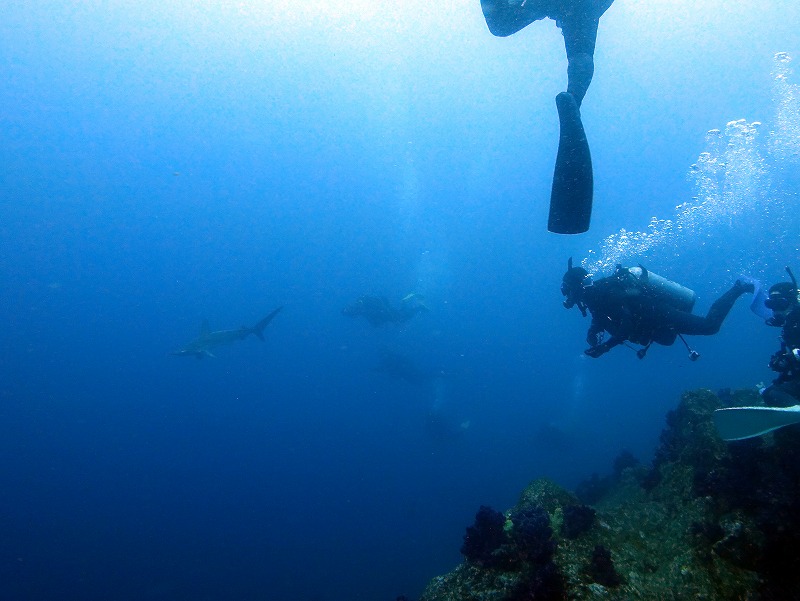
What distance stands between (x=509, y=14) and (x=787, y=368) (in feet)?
20.2

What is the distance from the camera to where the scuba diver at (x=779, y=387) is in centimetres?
443

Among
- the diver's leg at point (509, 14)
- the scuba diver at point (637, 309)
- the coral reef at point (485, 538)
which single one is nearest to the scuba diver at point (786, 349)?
the scuba diver at point (637, 309)

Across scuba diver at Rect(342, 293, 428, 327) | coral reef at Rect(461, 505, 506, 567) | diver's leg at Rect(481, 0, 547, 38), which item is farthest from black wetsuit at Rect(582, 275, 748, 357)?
scuba diver at Rect(342, 293, 428, 327)

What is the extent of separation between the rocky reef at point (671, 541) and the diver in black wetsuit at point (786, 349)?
53cm

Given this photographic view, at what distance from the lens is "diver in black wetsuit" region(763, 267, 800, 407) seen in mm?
5454

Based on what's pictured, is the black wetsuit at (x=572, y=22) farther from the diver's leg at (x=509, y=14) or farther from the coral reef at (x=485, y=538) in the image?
the coral reef at (x=485, y=538)

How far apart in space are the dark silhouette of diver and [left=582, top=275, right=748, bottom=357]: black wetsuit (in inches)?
151

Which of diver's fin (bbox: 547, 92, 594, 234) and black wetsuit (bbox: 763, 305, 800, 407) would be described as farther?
black wetsuit (bbox: 763, 305, 800, 407)

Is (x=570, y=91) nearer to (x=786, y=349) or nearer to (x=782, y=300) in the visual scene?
(x=786, y=349)

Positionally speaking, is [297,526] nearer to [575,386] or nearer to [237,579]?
[237,579]

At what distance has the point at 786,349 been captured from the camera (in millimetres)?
6371

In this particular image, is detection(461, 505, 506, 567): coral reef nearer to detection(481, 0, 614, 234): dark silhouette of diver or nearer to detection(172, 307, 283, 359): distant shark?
detection(481, 0, 614, 234): dark silhouette of diver

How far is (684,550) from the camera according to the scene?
479 cm

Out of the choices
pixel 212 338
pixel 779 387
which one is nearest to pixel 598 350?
pixel 779 387
